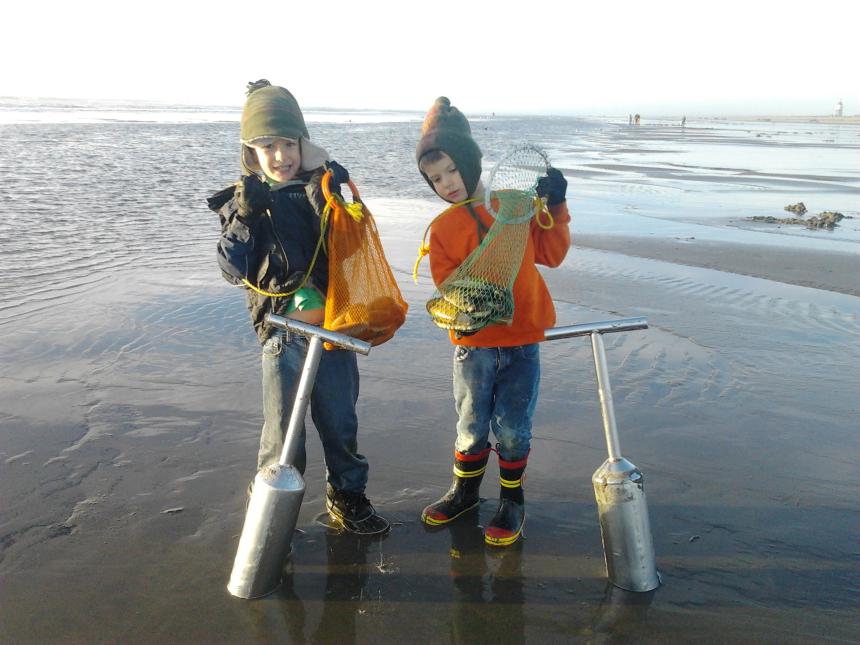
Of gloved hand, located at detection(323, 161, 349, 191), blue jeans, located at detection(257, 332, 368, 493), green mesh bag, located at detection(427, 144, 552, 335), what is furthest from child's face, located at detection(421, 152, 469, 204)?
blue jeans, located at detection(257, 332, 368, 493)

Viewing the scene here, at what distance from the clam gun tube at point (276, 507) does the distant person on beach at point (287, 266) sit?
27cm

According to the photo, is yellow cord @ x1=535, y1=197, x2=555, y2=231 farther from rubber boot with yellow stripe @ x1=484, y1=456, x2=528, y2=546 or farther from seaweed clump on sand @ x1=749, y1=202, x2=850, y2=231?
seaweed clump on sand @ x1=749, y1=202, x2=850, y2=231

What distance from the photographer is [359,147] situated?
2561cm

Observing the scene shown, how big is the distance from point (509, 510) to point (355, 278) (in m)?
1.25

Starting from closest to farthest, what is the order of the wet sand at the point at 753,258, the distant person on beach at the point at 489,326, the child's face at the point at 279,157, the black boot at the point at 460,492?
the child's face at the point at 279,157
the distant person on beach at the point at 489,326
the black boot at the point at 460,492
the wet sand at the point at 753,258

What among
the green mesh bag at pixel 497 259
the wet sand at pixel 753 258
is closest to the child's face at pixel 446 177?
the green mesh bag at pixel 497 259

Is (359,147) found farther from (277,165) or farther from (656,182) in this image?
(277,165)

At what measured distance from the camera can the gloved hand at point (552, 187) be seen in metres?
2.98

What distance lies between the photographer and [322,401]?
117 inches

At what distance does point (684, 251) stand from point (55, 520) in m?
8.26

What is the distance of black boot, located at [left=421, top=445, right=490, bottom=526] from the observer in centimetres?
320

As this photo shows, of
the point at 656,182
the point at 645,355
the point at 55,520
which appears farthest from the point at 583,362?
the point at 656,182

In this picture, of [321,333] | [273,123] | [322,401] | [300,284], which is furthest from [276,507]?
[273,123]

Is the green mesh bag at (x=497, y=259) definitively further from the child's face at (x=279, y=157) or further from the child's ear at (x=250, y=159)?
the child's ear at (x=250, y=159)
